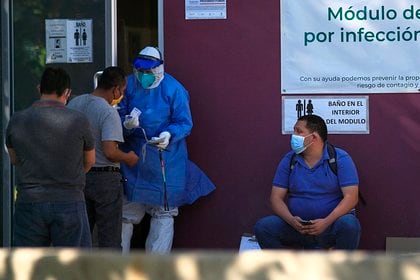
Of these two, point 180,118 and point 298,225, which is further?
point 180,118

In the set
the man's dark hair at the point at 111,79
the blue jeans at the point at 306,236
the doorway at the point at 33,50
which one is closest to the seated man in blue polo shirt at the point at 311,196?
the blue jeans at the point at 306,236

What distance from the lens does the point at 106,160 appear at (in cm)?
674

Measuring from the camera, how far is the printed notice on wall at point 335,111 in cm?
755

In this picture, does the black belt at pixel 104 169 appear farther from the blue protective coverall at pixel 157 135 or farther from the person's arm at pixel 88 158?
the person's arm at pixel 88 158

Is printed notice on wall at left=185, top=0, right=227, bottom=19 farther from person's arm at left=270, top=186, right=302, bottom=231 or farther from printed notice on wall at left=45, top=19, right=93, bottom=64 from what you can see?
person's arm at left=270, top=186, right=302, bottom=231

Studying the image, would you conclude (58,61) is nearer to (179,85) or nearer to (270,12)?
(179,85)

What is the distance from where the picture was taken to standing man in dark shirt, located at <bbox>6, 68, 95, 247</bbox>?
5.79 m

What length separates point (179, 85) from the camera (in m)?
7.44

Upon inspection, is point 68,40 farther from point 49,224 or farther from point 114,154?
point 49,224

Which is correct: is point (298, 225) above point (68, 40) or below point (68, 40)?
below

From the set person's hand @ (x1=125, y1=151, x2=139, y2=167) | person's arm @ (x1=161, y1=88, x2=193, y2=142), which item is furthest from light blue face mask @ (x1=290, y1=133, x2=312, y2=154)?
person's hand @ (x1=125, y1=151, x2=139, y2=167)

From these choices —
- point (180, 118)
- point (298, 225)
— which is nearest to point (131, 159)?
point (180, 118)

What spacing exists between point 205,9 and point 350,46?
125 cm

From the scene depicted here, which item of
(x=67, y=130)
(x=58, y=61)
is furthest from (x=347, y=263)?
(x=58, y=61)
